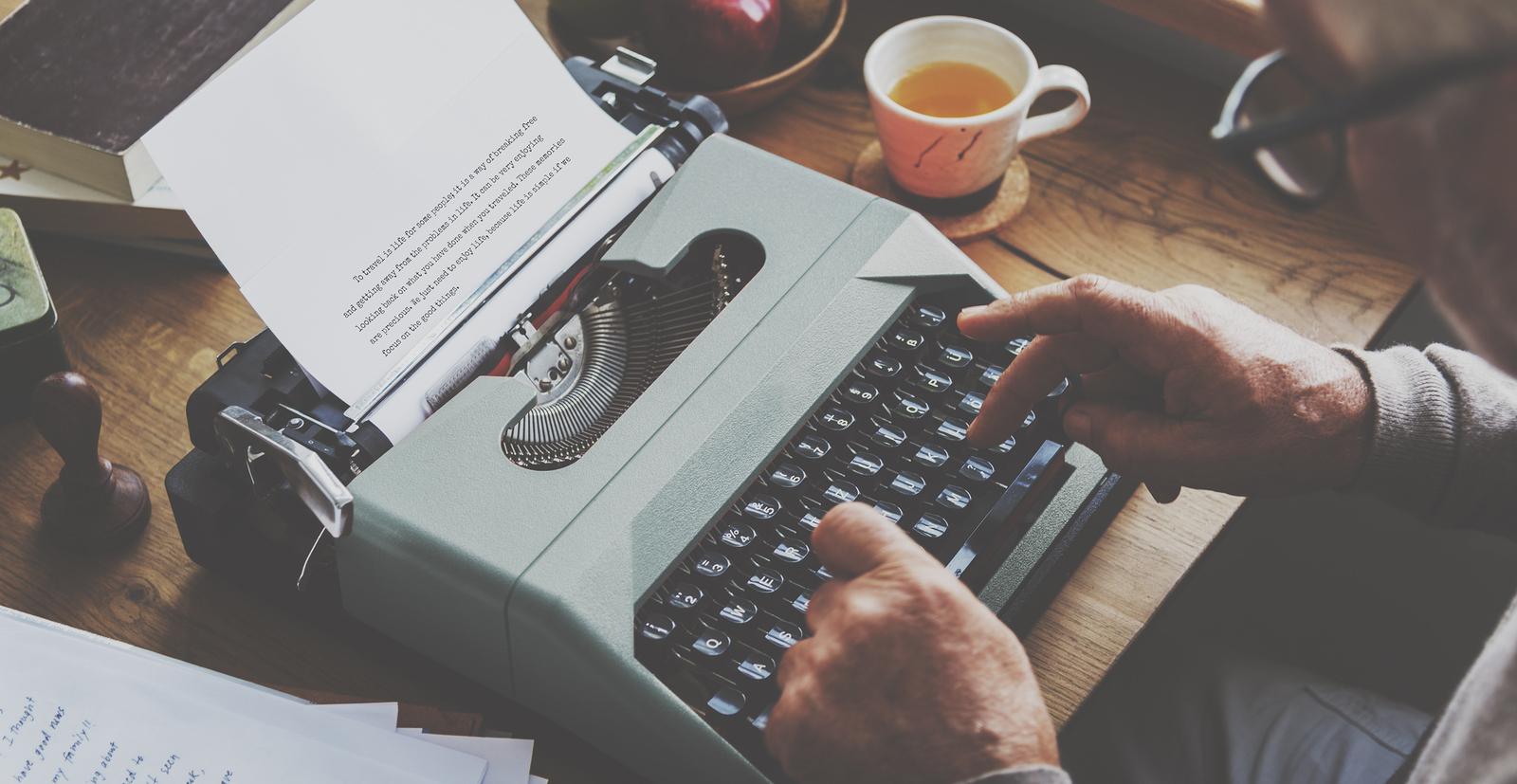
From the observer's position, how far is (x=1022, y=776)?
805 millimetres

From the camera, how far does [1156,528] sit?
1.10 metres

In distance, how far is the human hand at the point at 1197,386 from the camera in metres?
0.99

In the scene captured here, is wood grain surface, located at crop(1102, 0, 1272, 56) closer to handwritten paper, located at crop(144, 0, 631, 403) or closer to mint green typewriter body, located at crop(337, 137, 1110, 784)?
mint green typewriter body, located at crop(337, 137, 1110, 784)

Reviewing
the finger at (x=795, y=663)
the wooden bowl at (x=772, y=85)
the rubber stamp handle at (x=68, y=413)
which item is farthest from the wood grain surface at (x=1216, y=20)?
the rubber stamp handle at (x=68, y=413)

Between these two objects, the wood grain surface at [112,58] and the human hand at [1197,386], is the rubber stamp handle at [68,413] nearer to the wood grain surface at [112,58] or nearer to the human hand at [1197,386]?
the wood grain surface at [112,58]

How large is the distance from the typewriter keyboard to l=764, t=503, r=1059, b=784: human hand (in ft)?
0.20

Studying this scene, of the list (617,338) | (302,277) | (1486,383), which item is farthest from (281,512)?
(1486,383)

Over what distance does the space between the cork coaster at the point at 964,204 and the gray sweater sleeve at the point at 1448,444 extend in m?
0.43

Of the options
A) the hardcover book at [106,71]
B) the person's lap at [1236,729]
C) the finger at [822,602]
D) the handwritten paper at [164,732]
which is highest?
the hardcover book at [106,71]

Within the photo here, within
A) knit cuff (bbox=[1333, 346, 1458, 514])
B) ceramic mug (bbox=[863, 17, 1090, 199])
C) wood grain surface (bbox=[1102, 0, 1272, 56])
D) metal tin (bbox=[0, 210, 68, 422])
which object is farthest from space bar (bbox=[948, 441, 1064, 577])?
metal tin (bbox=[0, 210, 68, 422])

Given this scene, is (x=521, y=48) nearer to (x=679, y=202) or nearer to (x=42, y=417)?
(x=679, y=202)

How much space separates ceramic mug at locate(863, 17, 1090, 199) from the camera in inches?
48.2

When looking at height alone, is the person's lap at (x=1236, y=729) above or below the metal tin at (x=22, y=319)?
below

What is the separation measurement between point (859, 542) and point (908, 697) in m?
0.11
